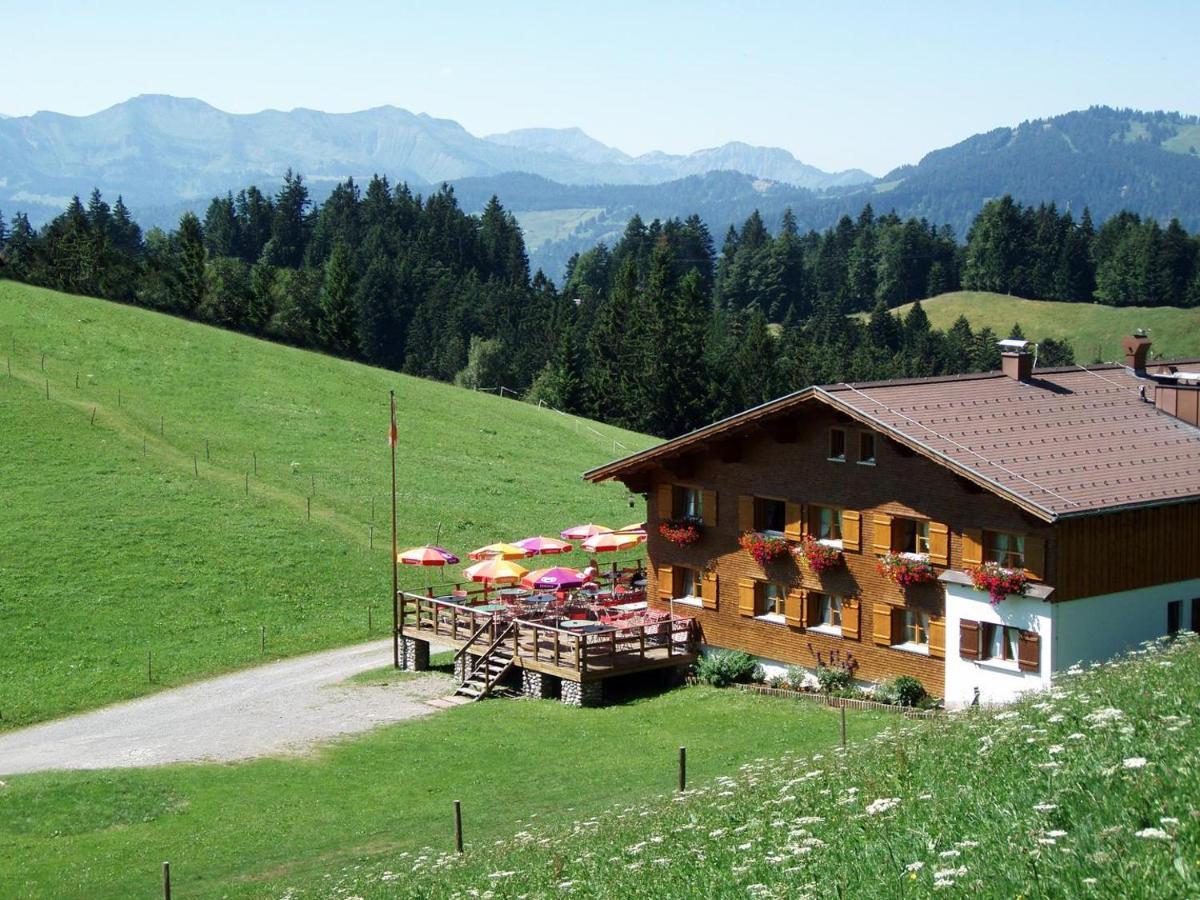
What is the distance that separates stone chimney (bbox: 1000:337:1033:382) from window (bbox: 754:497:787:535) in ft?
22.1

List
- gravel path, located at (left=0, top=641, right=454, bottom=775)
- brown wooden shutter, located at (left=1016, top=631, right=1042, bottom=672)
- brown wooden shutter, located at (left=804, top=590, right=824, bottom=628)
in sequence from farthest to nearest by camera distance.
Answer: brown wooden shutter, located at (left=804, top=590, right=824, bottom=628), gravel path, located at (left=0, top=641, right=454, bottom=775), brown wooden shutter, located at (left=1016, top=631, right=1042, bottom=672)

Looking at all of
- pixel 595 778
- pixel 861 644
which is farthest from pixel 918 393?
pixel 595 778

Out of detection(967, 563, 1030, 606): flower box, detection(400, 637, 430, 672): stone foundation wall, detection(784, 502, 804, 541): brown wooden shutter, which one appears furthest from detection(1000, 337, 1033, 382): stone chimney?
detection(400, 637, 430, 672): stone foundation wall

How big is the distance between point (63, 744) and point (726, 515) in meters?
17.5

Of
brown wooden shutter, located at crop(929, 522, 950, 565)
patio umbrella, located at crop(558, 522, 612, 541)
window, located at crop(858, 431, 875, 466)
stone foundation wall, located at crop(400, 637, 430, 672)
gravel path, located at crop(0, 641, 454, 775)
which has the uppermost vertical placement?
window, located at crop(858, 431, 875, 466)

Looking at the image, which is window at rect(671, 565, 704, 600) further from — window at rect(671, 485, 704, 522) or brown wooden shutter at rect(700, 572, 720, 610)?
window at rect(671, 485, 704, 522)

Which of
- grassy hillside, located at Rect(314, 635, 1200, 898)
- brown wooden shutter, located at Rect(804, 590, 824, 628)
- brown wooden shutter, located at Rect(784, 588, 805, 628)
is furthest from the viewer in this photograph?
brown wooden shutter, located at Rect(784, 588, 805, 628)

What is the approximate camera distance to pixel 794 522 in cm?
3781

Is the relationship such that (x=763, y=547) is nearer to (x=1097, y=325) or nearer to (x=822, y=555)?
(x=822, y=555)

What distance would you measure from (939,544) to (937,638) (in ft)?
7.04

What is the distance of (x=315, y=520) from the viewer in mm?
58500

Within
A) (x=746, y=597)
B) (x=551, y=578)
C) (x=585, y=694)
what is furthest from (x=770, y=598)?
(x=551, y=578)

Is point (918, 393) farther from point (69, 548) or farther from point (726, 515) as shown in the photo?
point (69, 548)

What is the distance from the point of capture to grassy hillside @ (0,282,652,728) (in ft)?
151
